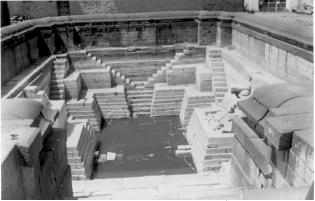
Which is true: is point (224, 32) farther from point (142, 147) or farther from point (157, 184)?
point (157, 184)

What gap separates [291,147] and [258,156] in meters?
0.54

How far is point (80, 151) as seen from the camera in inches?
281

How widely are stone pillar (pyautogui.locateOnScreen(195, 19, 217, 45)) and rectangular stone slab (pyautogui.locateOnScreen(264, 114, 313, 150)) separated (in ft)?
28.5

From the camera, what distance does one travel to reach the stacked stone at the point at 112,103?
35.0 feet

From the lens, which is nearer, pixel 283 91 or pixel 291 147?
pixel 291 147

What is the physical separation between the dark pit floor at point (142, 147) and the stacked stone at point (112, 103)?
0.89ft

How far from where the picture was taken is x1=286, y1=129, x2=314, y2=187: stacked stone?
314cm

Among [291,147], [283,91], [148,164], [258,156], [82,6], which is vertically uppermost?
[82,6]

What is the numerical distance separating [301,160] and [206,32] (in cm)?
925

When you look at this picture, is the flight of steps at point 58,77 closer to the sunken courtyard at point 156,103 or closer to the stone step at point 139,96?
the sunken courtyard at point 156,103

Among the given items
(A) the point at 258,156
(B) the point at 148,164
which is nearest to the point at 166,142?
(B) the point at 148,164

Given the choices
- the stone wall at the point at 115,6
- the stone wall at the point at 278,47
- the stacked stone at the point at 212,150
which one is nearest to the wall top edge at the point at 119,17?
the stone wall at the point at 278,47

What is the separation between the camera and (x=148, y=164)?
7621 mm

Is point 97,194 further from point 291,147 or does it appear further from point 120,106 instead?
point 120,106
